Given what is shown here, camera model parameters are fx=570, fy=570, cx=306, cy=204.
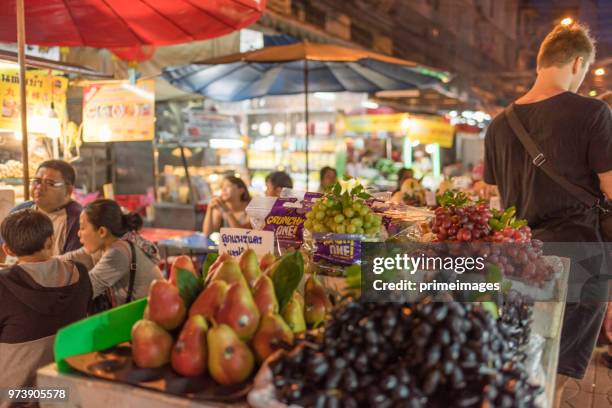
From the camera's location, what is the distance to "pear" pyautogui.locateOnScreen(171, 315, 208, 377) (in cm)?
152

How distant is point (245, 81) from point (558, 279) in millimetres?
6569

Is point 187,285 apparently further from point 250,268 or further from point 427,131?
point 427,131

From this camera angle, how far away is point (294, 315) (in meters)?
1.72

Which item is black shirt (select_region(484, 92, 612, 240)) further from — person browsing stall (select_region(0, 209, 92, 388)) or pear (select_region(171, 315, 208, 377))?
person browsing stall (select_region(0, 209, 92, 388))

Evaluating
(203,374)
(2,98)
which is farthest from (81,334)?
(2,98)

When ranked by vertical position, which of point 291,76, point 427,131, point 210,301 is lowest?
point 210,301

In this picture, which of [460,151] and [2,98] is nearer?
[2,98]

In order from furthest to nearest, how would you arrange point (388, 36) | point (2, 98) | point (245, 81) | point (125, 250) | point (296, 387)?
point (388, 36) < point (245, 81) < point (2, 98) < point (125, 250) < point (296, 387)

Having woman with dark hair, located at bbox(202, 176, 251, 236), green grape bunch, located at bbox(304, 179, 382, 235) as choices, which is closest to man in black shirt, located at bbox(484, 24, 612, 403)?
green grape bunch, located at bbox(304, 179, 382, 235)

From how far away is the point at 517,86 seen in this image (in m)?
23.9

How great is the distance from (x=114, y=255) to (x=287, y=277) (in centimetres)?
210

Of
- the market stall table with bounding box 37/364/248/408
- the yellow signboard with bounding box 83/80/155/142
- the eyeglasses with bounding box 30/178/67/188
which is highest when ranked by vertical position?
the yellow signboard with bounding box 83/80/155/142

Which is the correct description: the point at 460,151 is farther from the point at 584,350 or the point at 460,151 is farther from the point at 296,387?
the point at 296,387

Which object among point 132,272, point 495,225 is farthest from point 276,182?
point 495,225
